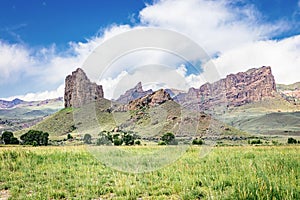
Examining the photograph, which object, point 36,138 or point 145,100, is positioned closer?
point 145,100

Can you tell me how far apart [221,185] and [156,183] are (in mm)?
2224

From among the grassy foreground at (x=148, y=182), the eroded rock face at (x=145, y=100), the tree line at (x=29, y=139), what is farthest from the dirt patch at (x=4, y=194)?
the tree line at (x=29, y=139)

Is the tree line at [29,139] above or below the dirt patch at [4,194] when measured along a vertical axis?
above

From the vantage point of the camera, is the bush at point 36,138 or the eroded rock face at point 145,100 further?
the bush at point 36,138

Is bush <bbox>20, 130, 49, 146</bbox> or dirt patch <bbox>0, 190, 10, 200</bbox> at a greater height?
bush <bbox>20, 130, 49, 146</bbox>

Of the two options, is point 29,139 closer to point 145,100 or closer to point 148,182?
point 145,100

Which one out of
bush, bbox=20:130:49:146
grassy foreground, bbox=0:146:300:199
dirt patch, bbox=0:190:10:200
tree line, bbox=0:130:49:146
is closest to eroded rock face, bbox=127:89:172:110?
grassy foreground, bbox=0:146:300:199

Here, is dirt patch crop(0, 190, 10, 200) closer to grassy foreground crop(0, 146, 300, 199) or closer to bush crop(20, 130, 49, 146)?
grassy foreground crop(0, 146, 300, 199)

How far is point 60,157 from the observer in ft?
52.9

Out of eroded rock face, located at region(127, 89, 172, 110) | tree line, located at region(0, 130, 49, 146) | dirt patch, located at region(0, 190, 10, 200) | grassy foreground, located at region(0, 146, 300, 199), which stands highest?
eroded rock face, located at region(127, 89, 172, 110)

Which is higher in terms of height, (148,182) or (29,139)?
(29,139)

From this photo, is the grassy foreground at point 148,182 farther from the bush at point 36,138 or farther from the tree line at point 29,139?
the bush at point 36,138

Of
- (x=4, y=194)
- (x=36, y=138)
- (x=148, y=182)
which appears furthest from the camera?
(x=36, y=138)

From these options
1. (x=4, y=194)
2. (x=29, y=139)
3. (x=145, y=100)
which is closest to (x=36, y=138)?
(x=29, y=139)
